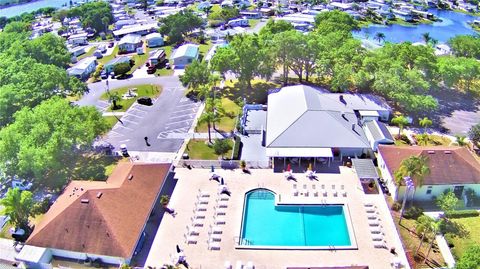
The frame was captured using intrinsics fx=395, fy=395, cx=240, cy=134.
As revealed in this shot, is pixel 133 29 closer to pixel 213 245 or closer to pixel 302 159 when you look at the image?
pixel 302 159

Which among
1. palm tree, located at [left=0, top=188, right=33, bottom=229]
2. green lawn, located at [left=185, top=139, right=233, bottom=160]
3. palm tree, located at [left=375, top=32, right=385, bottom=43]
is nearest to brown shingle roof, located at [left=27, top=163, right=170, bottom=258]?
palm tree, located at [left=0, top=188, right=33, bottom=229]

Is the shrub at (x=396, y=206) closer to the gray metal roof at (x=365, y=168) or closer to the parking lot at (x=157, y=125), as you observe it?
the gray metal roof at (x=365, y=168)

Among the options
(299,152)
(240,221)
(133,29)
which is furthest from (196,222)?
(133,29)

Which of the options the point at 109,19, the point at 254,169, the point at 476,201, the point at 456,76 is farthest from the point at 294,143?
the point at 109,19

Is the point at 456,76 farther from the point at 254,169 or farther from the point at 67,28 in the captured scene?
the point at 67,28

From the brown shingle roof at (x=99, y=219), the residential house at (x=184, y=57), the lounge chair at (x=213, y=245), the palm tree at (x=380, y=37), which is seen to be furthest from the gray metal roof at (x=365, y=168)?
the palm tree at (x=380, y=37)

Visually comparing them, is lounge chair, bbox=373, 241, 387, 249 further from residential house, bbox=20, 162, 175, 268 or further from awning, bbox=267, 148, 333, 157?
residential house, bbox=20, 162, 175, 268
